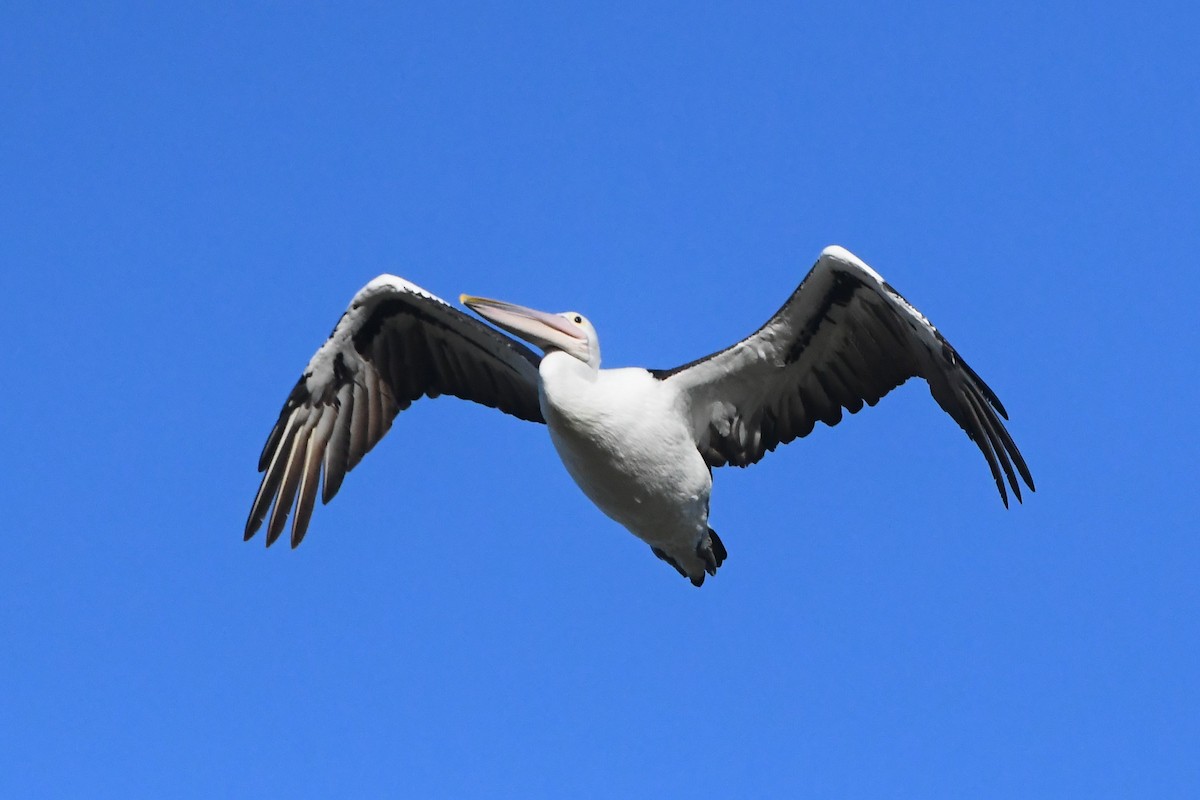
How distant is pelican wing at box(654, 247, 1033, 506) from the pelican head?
563 mm

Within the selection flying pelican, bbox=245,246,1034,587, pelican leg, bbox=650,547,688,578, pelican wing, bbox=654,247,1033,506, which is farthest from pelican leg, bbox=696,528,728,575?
pelican wing, bbox=654,247,1033,506

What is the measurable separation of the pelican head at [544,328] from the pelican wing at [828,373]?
0.56 m

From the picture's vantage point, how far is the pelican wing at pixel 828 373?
34.1 feet

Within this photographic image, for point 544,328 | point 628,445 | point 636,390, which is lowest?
point 628,445

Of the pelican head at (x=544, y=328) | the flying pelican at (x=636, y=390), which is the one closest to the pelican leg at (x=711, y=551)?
the flying pelican at (x=636, y=390)

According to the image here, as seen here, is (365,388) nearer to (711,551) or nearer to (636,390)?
(636,390)

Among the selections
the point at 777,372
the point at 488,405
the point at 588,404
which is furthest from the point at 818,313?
the point at 488,405

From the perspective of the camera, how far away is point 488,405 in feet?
39.6

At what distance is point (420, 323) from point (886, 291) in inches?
137

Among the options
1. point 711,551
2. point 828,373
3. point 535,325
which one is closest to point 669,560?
point 711,551

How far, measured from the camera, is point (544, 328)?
35.7ft

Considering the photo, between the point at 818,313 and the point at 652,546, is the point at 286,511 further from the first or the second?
the point at 818,313

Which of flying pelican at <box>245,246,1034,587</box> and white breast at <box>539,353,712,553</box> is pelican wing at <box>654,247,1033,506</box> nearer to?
flying pelican at <box>245,246,1034,587</box>

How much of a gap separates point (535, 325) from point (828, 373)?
2.07 m
